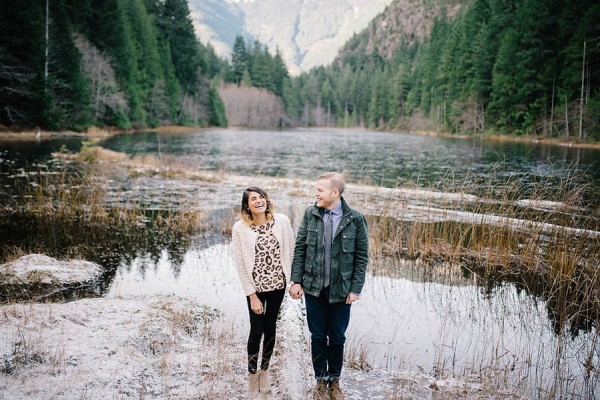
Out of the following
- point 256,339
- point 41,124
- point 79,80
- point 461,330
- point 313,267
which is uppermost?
point 79,80

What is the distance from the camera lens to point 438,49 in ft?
248

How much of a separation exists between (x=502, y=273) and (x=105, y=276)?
649 cm

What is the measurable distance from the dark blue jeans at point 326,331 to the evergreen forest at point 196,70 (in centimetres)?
3407

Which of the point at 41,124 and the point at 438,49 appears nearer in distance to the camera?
the point at 41,124

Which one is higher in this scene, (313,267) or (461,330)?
(313,267)

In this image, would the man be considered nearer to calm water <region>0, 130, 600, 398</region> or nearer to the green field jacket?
the green field jacket

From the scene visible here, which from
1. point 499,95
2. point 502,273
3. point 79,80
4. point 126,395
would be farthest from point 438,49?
point 126,395

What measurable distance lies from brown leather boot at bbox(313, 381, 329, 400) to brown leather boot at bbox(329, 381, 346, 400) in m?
0.05

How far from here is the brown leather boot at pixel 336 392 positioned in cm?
380

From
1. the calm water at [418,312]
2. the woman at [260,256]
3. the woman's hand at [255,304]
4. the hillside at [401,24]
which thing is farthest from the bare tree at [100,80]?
the hillside at [401,24]

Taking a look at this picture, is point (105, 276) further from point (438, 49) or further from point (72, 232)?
point (438, 49)

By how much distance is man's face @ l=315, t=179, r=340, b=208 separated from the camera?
3541mm

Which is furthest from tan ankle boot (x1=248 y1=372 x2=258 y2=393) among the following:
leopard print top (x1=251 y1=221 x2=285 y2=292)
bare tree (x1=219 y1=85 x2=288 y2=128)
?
bare tree (x1=219 y1=85 x2=288 y2=128)

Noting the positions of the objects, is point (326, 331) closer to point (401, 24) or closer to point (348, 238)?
point (348, 238)
